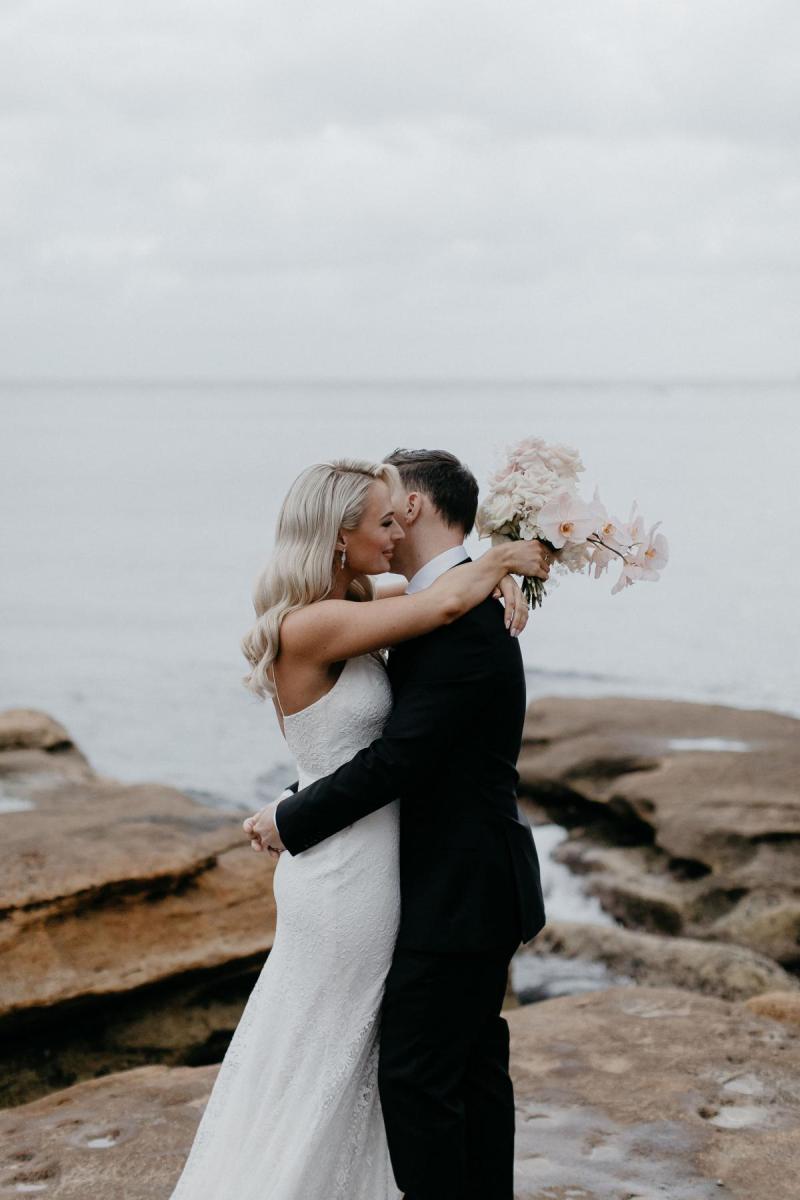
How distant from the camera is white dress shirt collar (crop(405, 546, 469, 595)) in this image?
12.0 ft

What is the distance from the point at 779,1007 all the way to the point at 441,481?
3.62 m

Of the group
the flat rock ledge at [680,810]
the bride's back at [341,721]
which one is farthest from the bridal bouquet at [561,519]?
the flat rock ledge at [680,810]

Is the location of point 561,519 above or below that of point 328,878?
above

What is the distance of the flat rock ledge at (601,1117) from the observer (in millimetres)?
4297

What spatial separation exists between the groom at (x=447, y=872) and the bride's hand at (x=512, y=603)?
41 mm

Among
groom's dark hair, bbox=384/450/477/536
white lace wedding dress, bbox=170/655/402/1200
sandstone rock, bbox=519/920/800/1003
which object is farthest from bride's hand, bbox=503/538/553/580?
sandstone rock, bbox=519/920/800/1003

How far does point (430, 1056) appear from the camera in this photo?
3443 mm

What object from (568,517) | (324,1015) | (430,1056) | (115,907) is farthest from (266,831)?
(115,907)

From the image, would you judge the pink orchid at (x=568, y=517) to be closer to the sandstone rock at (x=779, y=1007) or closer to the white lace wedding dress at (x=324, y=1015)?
the white lace wedding dress at (x=324, y=1015)

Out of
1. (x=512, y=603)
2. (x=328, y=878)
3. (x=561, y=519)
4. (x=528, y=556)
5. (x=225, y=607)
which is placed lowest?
(x=225, y=607)

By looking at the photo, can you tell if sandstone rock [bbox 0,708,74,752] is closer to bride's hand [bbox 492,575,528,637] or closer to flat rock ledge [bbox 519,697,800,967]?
flat rock ledge [bbox 519,697,800,967]

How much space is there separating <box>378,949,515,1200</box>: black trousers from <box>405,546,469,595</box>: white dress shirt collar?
1.02 m

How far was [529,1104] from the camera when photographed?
4.89m

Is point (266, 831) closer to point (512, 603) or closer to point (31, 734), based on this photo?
point (512, 603)
